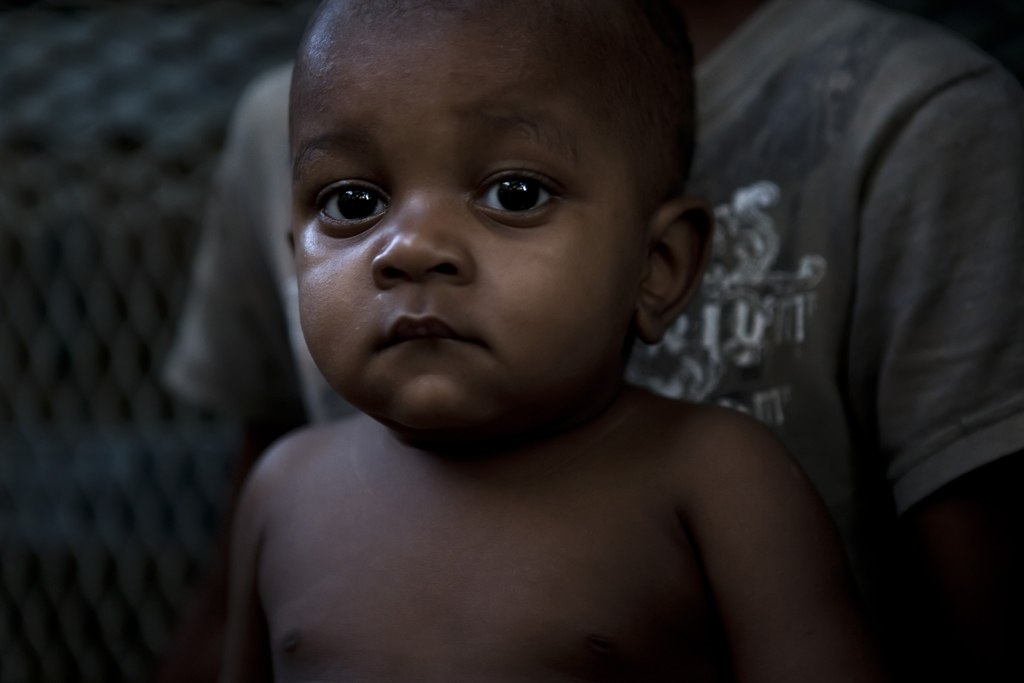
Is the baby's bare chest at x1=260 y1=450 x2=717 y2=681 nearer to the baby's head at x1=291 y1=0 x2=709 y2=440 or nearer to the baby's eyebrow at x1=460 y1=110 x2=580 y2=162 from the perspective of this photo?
the baby's head at x1=291 y1=0 x2=709 y2=440

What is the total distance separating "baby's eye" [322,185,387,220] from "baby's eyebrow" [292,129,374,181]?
3 cm

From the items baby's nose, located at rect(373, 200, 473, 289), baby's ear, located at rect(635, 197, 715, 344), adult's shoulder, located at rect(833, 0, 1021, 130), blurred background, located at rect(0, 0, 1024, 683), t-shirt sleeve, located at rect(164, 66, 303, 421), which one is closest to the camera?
baby's nose, located at rect(373, 200, 473, 289)

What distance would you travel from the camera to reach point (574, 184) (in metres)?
0.78

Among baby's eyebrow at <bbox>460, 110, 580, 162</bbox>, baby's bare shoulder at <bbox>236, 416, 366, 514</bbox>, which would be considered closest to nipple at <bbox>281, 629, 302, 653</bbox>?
baby's bare shoulder at <bbox>236, 416, 366, 514</bbox>

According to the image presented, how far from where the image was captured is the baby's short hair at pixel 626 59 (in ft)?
2.59

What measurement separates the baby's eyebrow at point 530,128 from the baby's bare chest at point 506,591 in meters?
0.23

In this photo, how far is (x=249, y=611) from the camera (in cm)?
93

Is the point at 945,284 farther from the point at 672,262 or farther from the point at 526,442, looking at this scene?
the point at 526,442

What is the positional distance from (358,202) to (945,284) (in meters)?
0.50

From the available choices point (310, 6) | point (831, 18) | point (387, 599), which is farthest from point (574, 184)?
point (310, 6)

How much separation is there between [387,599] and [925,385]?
0.48 metres

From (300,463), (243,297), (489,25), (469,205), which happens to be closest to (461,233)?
(469,205)

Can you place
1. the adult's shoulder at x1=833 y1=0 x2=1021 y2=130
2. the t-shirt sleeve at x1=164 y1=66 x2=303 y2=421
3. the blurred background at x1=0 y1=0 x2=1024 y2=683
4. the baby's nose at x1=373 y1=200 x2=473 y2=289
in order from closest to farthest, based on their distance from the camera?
the baby's nose at x1=373 y1=200 x2=473 y2=289
the adult's shoulder at x1=833 y1=0 x2=1021 y2=130
the t-shirt sleeve at x1=164 y1=66 x2=303 y2=421
the blurred background at x1=0 y1=0 x2=1024 y2=683

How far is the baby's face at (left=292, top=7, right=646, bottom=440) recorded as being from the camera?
748 millimetres
